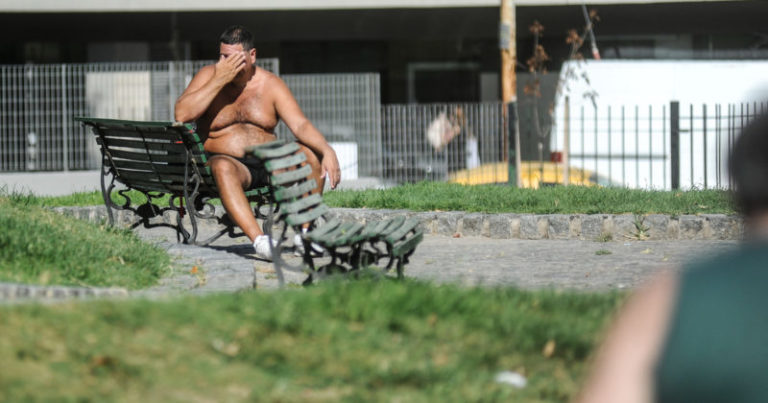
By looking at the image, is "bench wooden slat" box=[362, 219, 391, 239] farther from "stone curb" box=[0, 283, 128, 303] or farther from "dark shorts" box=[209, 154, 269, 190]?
"dark shorts" box=[209, 154, 269, 190]

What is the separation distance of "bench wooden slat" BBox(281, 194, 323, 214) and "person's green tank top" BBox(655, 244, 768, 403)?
4.76 metres

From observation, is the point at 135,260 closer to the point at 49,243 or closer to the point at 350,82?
the point at 49,243

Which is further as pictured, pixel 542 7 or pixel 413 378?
pixel 542 7

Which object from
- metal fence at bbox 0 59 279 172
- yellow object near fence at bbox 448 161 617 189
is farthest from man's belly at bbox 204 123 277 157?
metal fence at bbox 0 59 279 172

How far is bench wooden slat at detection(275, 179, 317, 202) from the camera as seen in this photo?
6.46 metres

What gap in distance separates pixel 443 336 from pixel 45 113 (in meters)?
14.9

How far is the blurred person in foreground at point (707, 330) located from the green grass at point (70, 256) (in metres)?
4.40

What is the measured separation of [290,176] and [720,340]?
16.1 ft

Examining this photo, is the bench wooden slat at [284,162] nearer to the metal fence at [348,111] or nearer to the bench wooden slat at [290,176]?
the bench wooden slat at [290,176]

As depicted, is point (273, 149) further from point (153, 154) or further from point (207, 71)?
point (153, 154)

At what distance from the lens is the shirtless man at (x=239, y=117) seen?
8156mm

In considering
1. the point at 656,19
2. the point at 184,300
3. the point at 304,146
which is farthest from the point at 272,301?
the point at 656,19

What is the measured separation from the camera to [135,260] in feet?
22.7

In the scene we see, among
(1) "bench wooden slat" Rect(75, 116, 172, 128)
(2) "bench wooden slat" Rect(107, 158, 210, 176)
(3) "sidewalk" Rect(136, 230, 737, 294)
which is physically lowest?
(3) "sidewalk" Rect(136, 230, 737, 294)
